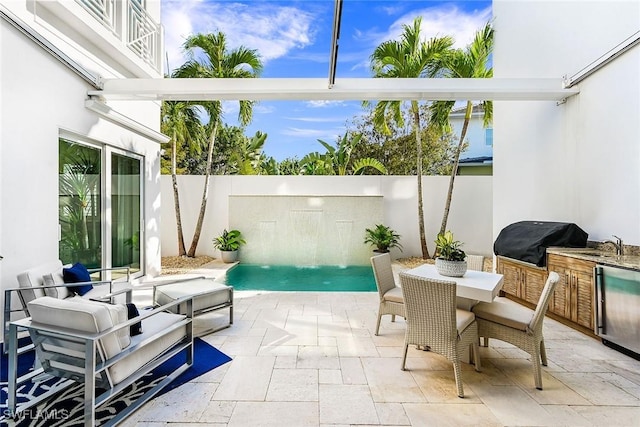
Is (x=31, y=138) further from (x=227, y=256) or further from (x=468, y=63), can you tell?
(x=468, y=63)

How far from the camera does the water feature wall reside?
34.2 ft

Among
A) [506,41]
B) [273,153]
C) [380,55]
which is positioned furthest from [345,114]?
[506,41]

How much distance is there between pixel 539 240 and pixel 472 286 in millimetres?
2590

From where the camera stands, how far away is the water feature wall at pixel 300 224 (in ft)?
34.2

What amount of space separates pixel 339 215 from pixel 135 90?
22.7ft

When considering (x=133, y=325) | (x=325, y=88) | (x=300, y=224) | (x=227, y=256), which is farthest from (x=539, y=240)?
(x=227, y=256)

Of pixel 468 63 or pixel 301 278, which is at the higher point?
pixel 468 63

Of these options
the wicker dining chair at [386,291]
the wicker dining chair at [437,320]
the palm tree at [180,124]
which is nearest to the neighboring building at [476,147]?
the palm tree at [180,124]

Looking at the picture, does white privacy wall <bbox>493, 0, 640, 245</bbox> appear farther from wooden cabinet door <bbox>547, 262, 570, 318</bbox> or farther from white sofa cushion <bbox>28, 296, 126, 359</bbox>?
white sofa cushion <bbox>28, 296, 126, 359</bbox>

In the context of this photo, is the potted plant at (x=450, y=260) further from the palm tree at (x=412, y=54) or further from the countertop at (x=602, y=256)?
the palm tree at (x=412, y=54)

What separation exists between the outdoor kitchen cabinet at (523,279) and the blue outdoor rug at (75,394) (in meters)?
4.57

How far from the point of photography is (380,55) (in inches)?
344

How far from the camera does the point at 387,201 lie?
10.4 meters

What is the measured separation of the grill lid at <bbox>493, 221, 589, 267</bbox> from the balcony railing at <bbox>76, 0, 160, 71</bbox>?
8152 mm
